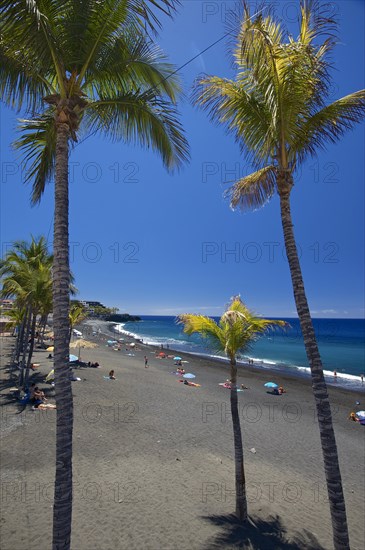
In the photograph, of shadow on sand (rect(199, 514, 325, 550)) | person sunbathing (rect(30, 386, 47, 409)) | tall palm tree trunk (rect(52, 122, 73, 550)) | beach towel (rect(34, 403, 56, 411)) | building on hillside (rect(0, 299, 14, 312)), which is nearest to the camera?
tall palm tree trunk (rect(52, 122, 73, 550))

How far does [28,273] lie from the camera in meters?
19.9

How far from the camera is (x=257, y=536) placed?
326 inches

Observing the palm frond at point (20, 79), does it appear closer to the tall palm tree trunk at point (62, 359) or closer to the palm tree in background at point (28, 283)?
the tall palm tree trunk at point (62, 359)

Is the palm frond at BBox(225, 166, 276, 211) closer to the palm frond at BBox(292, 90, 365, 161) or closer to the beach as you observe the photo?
the palm frond at BBox(292, 90, 365, 161)

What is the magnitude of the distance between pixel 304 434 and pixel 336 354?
180ft

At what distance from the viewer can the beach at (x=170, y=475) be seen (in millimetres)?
8227

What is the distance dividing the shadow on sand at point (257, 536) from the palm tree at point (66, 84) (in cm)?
571

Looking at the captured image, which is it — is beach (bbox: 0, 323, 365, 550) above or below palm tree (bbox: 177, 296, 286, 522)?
Result: below

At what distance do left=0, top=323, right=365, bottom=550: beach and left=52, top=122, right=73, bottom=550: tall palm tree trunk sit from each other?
4.61m

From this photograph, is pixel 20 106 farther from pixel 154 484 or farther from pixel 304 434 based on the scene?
pixel 304 434

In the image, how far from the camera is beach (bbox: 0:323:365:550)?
8.23 meters

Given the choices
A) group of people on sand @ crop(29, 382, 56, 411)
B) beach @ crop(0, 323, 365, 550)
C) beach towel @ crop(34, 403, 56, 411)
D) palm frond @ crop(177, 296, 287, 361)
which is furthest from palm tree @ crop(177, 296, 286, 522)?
group of people on sand @ crop(29, 382, 56, 411)

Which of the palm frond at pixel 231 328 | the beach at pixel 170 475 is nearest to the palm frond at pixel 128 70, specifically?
the palm frond at pixel 231 328

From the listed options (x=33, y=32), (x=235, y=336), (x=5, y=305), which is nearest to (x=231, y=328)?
(x=235, y=336)
